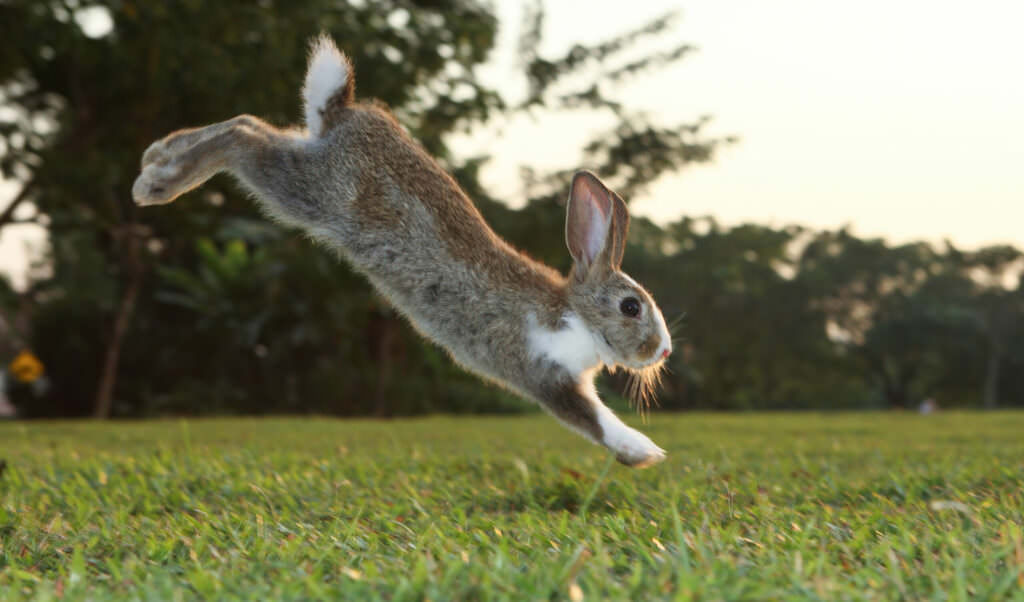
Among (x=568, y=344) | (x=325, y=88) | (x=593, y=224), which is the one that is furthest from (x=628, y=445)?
(x=325, y=88)

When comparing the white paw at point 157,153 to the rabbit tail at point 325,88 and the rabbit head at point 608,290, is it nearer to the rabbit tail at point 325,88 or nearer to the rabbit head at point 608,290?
the rabbit tail at point 325,88

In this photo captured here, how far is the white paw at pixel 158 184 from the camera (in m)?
3.58

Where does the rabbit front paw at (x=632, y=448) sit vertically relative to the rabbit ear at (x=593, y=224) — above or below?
below

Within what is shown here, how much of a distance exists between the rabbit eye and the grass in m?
0.53

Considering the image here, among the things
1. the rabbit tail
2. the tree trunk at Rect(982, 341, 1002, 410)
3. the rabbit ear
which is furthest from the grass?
the tree trunk at Rect(982, 341, 1002, 410)

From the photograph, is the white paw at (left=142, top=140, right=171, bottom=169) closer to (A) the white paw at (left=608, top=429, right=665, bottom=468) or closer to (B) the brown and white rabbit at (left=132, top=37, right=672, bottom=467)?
(B) the brown and white rabbit at (left=132, top=37, right=672, bottom=467)

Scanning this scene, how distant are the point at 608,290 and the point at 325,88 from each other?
1597 millimetres

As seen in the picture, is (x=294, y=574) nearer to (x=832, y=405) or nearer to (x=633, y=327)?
(x=633, y=327)

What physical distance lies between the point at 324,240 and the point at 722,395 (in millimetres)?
35640

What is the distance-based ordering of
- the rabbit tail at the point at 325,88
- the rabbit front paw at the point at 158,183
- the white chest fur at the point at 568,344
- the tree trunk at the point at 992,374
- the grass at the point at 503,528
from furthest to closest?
the tree trunk at the point at 992,374 < the rabbit tail at the point at 325,88 < the rabbit front paw at the point at 158,183 < the white chest fur at the point at 568,344 < the grass at the point at 503,528

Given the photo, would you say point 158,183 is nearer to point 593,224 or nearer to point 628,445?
point 593,224

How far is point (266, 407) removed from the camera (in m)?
20.7

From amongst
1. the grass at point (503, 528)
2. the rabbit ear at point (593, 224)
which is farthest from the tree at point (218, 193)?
the rabbit ear at point (593, 224)

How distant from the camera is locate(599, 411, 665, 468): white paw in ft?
9.67
